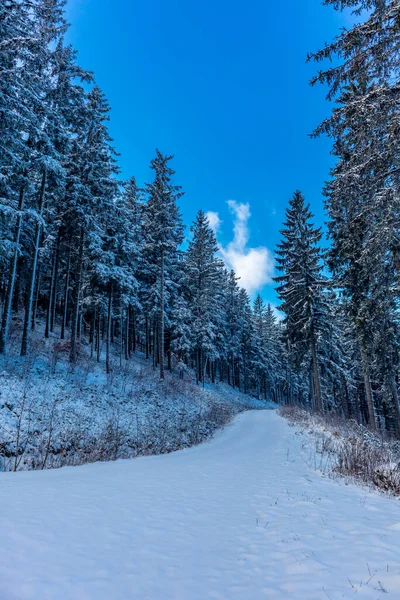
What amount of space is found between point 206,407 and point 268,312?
4097 cm

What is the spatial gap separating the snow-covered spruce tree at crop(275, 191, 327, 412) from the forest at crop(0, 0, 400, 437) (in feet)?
0.31

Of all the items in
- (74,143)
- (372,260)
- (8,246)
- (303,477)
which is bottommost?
(303,477)

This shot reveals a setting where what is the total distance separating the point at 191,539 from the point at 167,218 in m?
20.6

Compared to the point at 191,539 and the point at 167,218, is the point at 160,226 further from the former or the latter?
the point at 191,539

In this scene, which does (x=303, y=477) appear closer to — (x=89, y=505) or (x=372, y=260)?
(x=89, y=505)

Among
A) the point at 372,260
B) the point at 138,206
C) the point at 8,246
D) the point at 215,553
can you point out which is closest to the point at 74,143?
the point at 8,246

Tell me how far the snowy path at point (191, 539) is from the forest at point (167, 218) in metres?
6.72

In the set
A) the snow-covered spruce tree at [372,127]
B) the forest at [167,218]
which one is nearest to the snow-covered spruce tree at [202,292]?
the forest at [167,218]

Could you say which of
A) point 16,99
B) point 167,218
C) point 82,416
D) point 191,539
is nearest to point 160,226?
point 167,218

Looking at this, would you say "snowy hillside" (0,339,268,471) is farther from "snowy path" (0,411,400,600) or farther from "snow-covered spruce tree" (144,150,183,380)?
"snow-covered spruce tree" (144,150,183,380)

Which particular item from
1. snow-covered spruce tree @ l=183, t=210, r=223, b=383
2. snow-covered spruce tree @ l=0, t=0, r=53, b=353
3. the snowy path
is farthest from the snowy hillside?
snow-covered spruce tree @ l=183, t=210, r=223, b=383

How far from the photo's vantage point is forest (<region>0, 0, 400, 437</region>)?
25.6 feet

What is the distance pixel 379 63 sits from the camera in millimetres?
7625

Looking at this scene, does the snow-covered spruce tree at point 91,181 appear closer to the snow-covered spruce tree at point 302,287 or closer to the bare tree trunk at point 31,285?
the bare tree trunk at point 31,285
